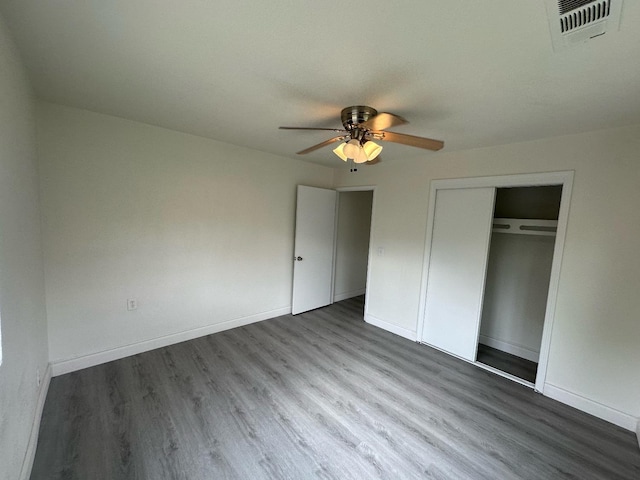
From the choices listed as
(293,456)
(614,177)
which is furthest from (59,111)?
(614,177)

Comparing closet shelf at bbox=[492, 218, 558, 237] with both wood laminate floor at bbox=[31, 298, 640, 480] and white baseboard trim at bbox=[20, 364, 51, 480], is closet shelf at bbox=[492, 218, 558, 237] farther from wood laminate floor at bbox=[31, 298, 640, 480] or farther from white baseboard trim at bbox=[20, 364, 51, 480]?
white baseboard trim at bbox=[20, 364, 51, 480]

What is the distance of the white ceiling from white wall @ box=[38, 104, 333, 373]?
0.45m

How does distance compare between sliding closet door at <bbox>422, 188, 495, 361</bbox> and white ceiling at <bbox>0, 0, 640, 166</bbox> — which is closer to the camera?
white ceiling at <bbox>0, 0, 640, 166</bbox>

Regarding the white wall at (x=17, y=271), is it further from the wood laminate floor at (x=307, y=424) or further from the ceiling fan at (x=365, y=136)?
the ceiling fan at (x=365, y=136)

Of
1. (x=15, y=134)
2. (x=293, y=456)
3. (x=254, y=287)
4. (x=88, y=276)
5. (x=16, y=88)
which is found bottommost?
(x=293, y=456)

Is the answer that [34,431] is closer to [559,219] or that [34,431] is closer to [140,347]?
[140,347]

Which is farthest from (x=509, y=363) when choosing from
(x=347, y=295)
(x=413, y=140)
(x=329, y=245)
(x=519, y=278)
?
(x=413, y=140)

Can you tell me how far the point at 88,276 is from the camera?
2395 millimetres

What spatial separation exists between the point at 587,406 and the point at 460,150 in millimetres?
2574

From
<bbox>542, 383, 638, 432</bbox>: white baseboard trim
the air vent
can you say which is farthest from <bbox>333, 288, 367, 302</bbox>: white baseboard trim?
the air vent

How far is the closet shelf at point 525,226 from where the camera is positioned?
2.76 meters

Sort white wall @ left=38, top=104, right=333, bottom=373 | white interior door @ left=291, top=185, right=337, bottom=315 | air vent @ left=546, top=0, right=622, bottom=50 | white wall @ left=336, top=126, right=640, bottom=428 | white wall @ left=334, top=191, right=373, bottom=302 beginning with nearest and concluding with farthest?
air vent @ left=546, top=0, right=622, bottom=50 < white wall @ left=336, top=126, right=640, bottom=428 < white wall @ left=38, top=104, right=333, bottom=373 < white interior door @ left=291, top=185, right=337, bottom=315 < white wall @ left=334, top=191, right=373, bottom=302

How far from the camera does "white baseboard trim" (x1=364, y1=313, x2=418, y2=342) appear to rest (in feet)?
11.2

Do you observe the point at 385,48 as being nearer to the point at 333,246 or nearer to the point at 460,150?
the point at 460,150
